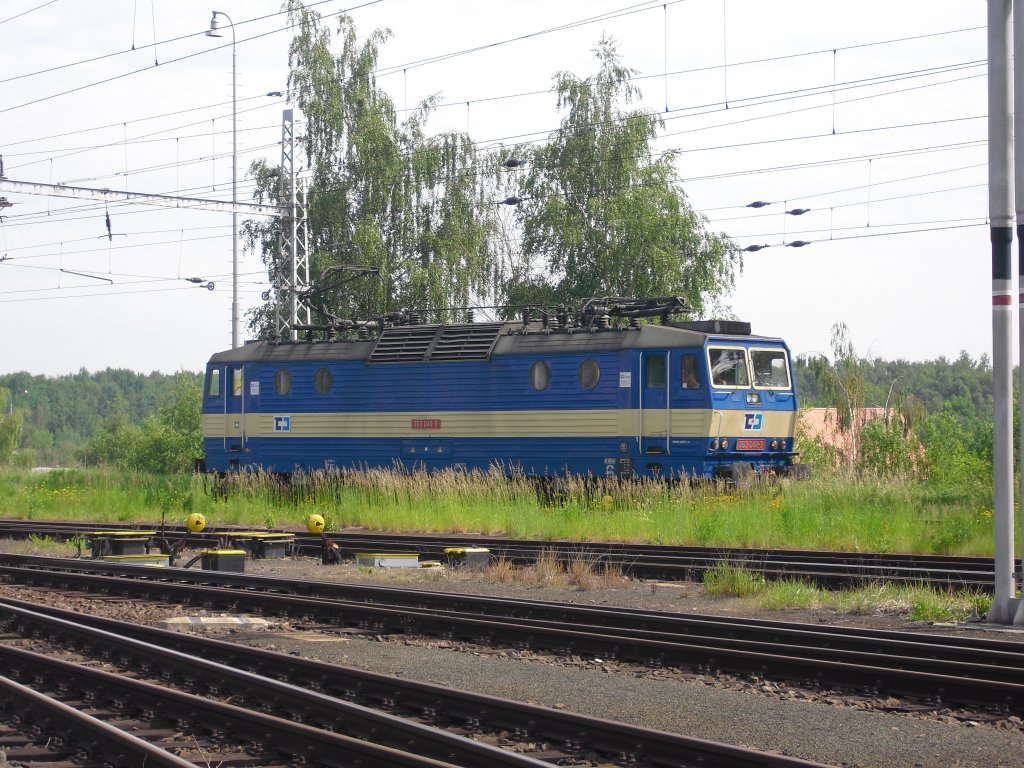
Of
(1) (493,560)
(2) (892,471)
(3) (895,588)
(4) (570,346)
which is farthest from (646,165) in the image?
(3) (895,588)

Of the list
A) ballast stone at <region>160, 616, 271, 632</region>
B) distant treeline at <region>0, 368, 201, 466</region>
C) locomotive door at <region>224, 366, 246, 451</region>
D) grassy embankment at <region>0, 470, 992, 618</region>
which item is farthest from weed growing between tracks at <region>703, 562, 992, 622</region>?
distant treeline at <region>0, 368, 201, 466</region>

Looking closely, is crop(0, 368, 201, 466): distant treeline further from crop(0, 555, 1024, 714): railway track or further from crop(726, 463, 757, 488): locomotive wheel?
crop(0, 555, 1024, 714): railway track

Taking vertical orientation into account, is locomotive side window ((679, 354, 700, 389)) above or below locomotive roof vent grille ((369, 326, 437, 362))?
below

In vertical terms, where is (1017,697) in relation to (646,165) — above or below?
below

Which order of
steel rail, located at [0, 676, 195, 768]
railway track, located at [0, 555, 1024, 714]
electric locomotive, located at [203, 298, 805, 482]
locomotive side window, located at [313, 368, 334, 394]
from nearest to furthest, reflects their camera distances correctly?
steel rail, located at [0, 676, 195, 768], railway track, located at [0, 555, 1024, 714], electric locomotive, located at [203, 298, 805, 482], locomotive side window, located at [313, 368, 334, 394]

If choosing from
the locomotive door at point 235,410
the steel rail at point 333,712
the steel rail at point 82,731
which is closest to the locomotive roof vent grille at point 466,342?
the locomotive door at point 235,410

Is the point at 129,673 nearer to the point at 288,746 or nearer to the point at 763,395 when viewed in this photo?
the point at 288,746

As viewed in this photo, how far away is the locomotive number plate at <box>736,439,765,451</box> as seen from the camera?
2173cm

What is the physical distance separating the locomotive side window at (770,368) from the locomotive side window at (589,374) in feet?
8.79

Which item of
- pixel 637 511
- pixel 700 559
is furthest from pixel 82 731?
pixel 637 511

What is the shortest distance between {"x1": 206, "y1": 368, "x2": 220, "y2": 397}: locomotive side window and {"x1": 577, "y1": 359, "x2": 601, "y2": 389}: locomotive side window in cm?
934

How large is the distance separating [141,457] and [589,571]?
2334 inches

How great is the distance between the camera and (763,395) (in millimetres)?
22328

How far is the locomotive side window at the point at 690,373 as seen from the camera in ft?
69.8
